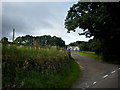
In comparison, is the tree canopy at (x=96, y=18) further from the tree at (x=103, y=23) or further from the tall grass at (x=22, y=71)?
the tall grass at (x=22, y=71)

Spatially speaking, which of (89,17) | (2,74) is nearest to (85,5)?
(89,17)

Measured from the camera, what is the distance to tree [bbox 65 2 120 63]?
1786 cm

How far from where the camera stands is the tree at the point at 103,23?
17.9 m

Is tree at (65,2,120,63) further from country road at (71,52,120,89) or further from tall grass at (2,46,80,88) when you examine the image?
tall grass at (2,46,80,88)

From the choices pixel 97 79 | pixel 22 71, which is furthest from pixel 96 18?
pixel 22 71

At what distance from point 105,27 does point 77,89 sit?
15.3 m

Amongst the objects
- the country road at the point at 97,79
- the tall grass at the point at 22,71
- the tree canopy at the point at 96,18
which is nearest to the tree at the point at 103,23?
the tree canopy at the point at 96,18

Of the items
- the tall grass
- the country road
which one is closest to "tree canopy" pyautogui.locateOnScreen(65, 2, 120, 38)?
the country road

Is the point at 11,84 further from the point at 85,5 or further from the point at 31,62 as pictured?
the point at 85,5

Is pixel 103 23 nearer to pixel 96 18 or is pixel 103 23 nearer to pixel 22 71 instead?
pixel 96 18

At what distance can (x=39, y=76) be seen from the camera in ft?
20.6

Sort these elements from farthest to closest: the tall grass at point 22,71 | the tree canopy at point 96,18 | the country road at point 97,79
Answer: the tree canopy at point 96,18, the country road at point 97,79, the tall grass at point 22,71

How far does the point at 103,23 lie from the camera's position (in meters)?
18.6

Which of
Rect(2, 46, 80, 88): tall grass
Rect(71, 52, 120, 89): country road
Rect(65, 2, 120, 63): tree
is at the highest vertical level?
Rect(65, 2, 120, 63): tree
